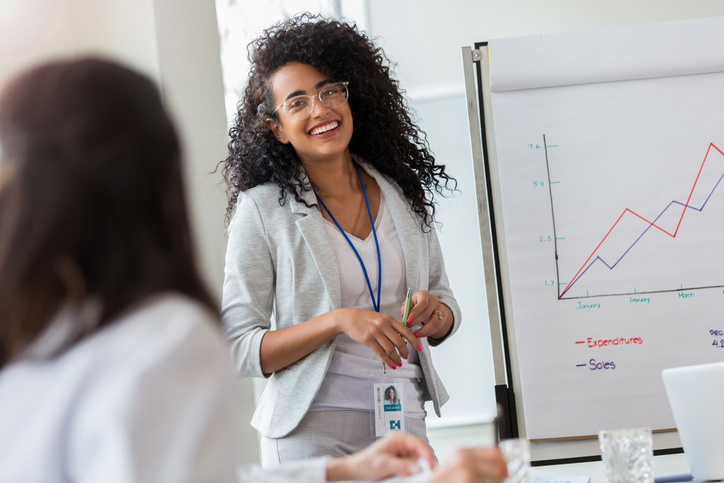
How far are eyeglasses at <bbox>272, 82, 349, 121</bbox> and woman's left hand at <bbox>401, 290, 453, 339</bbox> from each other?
58 centimetres

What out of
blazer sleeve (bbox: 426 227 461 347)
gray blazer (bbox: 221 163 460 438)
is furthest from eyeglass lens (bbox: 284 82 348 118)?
blazer sleeve (bbox: 426 227 461 347)

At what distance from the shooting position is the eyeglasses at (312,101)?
180 cm

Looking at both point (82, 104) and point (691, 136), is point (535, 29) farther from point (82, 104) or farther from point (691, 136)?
point (82, 104)

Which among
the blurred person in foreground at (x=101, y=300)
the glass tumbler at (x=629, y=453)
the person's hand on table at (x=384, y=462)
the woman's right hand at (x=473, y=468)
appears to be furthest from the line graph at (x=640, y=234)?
the blurred person in foreground at (x=101, y=300)

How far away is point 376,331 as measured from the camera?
5.00ft

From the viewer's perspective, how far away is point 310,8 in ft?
10.6

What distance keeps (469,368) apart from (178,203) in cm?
234

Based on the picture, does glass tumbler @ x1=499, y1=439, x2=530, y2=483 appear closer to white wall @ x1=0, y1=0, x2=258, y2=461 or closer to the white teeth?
the white teeth

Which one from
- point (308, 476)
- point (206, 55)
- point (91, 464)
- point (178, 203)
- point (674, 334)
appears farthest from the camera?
point (206, 55)

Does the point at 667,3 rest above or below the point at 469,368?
above

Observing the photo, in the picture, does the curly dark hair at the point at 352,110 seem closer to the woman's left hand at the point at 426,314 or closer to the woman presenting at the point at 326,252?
the woman presenting at the point at 326,252

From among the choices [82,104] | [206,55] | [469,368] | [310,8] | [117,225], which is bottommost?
[469,368]

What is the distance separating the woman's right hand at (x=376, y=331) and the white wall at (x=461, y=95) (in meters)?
1.36

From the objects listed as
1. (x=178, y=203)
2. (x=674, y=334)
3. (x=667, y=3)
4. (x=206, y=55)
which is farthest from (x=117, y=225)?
(x=667, y=3)
